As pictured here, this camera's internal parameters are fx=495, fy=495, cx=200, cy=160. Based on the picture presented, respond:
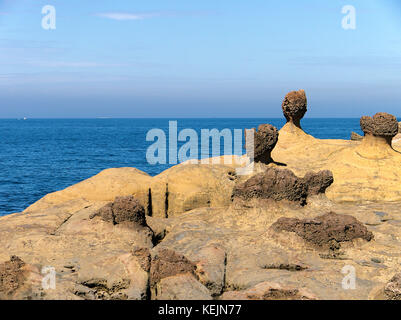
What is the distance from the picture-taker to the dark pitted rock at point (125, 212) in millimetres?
9117

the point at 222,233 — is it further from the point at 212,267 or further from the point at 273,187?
the point at 212,267

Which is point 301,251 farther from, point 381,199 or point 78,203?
point 78,203

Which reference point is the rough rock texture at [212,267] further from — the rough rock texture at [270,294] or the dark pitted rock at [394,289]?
the dark pitted rock at [394,289]

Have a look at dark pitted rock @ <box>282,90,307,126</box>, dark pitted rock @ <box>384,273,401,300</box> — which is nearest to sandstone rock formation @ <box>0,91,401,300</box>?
dark pitted rock @ <box>384,273,401,300</box>

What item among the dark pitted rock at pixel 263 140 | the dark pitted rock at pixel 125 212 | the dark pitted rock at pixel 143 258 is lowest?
the dark pitted rock at pixel 143 258

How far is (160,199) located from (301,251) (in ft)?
16.2

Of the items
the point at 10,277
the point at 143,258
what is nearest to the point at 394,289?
the point at 143,258

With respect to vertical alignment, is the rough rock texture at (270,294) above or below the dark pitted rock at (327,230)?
below

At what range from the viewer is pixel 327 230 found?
27.2 feet

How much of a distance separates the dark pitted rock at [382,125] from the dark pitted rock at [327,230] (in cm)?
487

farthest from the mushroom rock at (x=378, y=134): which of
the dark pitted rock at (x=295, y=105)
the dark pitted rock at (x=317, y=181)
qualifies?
the dark pitted rock at (x=295, y=105)

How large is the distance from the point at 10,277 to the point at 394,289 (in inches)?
187

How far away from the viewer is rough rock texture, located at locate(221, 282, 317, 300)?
634cm
